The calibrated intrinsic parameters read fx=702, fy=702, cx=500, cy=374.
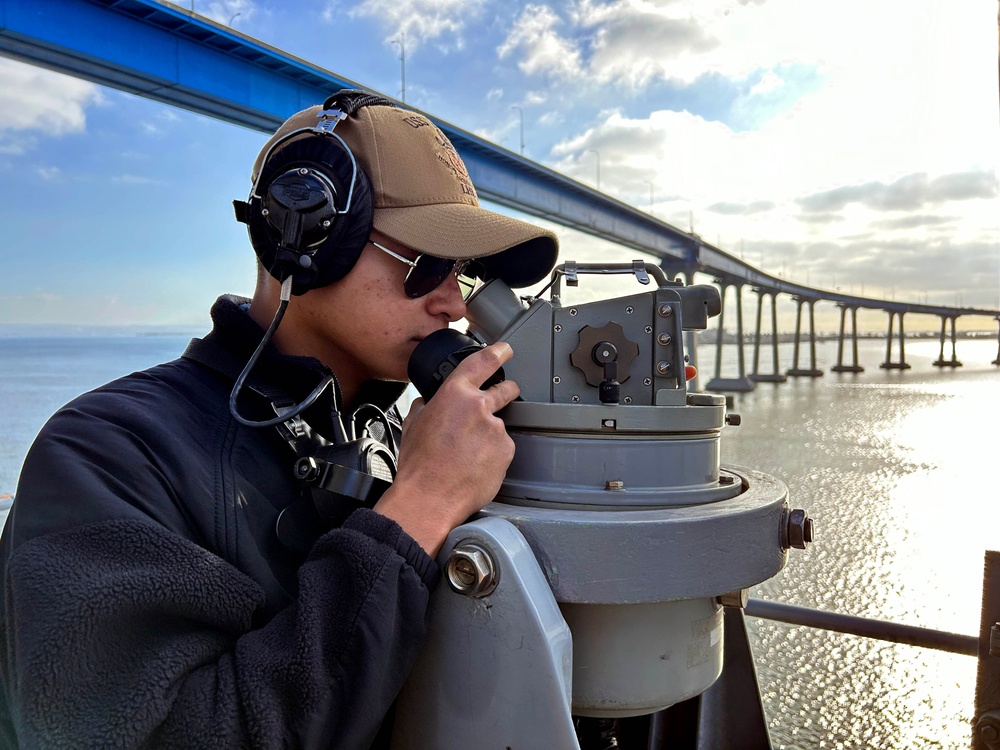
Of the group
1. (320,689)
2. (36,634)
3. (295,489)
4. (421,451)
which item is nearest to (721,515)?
(421,451)

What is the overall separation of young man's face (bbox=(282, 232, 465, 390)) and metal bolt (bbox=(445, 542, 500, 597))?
1.48 ft

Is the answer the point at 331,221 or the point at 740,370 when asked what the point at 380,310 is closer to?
the point at 331,221

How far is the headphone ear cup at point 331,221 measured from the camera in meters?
1.19

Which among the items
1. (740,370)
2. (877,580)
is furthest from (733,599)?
(740,370)

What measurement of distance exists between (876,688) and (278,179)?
10.2 feet

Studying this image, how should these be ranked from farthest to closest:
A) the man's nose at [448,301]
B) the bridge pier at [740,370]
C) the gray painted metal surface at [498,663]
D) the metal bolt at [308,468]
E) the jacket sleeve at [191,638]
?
A: the bridge pier at [740,370], the man's nose at [448,301], the metal bolt at [308,468], the gray painted metal surface at [498,663], the jacket sleeve at [191,638]

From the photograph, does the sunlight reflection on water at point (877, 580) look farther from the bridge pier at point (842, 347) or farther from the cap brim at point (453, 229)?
the bridge pier at point (842, 347)

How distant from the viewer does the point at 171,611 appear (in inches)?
33.2

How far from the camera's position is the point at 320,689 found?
2.75ft

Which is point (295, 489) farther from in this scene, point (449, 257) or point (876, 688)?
point (876, 688)

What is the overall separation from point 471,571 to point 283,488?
40cm

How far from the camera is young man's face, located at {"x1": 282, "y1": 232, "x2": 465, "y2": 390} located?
1.27 meters

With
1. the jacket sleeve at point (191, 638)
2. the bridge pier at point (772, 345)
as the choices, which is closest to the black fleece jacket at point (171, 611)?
the jacket sleeve at point (191, 638)

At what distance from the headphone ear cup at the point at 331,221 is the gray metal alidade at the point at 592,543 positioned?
0.87 feet
